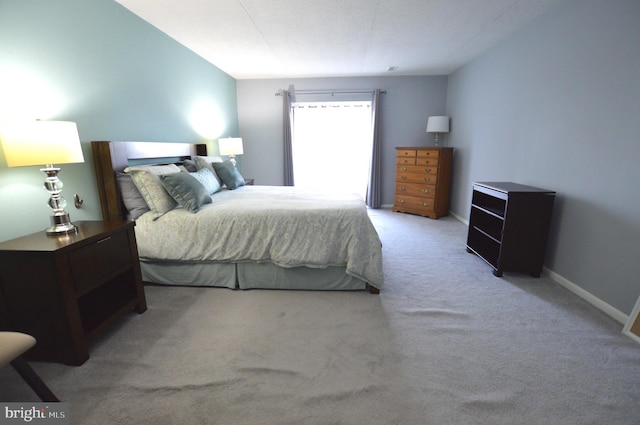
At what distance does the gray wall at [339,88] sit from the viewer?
5043 millimetres

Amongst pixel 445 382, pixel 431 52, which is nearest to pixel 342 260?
pixel 445 382

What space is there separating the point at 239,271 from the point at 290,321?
677 mm

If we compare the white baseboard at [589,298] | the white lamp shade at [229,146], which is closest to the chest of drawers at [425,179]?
the white baseboard at [589,298]

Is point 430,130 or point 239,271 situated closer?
point 239,271

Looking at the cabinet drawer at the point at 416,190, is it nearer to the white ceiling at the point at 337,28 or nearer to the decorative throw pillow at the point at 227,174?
the white ceiling at the point at 337,28

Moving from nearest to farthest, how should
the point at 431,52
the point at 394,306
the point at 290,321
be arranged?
the point at 290,321 < the point at 394,306 < the point at 431,52

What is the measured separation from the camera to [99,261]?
166 cm

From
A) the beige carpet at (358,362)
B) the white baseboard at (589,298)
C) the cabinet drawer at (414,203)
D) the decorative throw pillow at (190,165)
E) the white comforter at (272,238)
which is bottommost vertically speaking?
the beige carpet at (358,362)

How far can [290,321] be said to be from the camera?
1.94 metres

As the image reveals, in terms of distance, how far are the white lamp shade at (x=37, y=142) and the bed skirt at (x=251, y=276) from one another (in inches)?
43.9

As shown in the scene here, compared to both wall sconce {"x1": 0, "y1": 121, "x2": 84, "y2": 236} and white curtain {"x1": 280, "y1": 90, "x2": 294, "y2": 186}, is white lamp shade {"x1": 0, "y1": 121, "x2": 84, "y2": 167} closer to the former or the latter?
wall sconce {"x1": 0, "y1": 121, "x2": 84, "y2": 236}

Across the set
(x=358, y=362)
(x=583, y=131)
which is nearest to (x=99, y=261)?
(x=358, y=362)

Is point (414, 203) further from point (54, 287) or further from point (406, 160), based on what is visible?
point (54, 287)

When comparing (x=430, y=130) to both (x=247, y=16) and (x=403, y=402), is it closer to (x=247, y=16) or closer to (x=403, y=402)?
(x=247, y=16)
